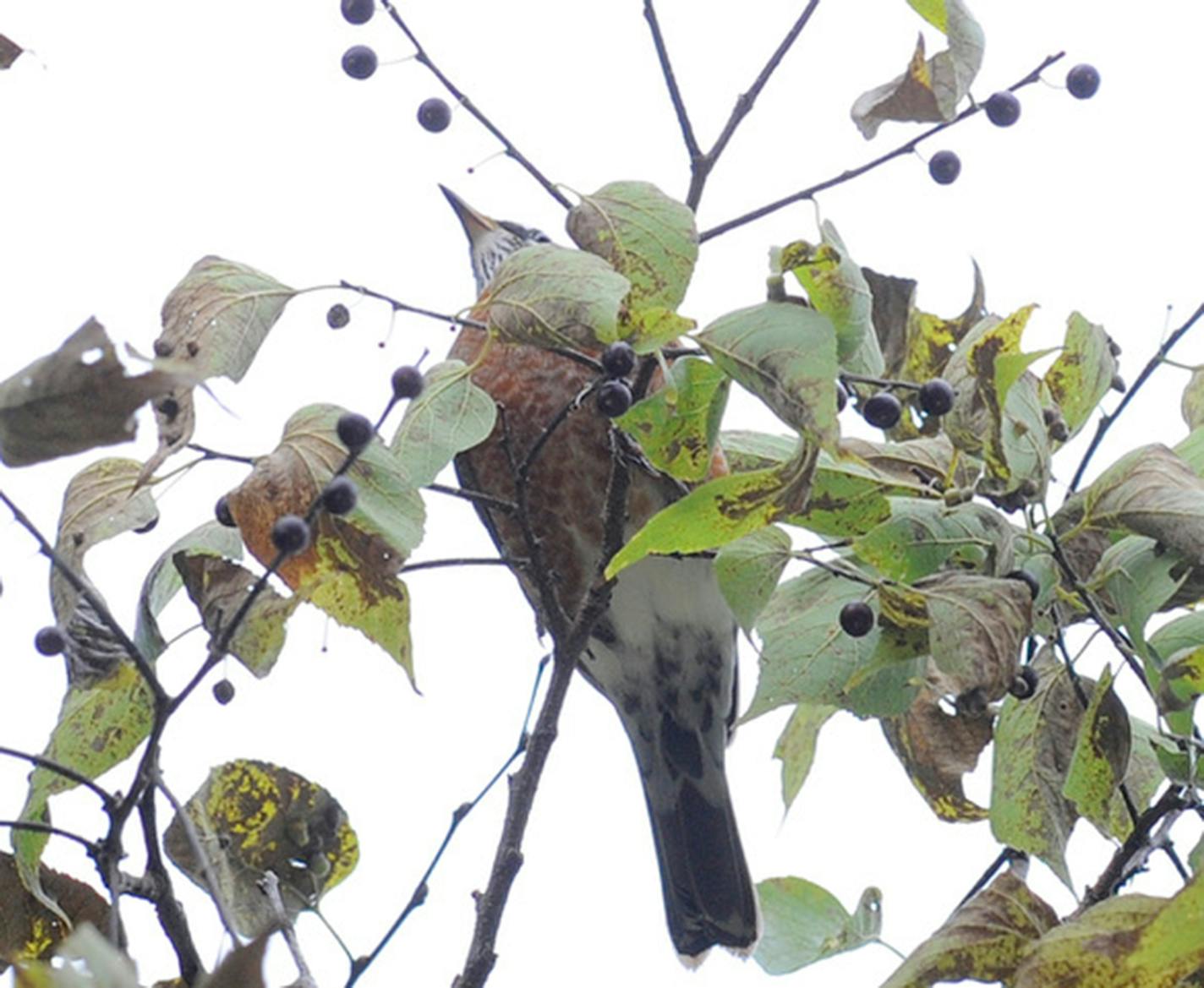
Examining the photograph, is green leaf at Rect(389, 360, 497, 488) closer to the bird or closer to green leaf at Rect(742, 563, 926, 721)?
green leaf at Rect(742, 563, 926, 721)

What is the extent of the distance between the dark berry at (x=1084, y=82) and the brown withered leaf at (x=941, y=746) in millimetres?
699

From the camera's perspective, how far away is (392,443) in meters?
1.54

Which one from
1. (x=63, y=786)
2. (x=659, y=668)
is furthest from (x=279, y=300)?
(x=659, y=668)

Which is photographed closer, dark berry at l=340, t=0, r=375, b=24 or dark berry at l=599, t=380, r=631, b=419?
dark berry at l=599, t=380, r=631, b=419

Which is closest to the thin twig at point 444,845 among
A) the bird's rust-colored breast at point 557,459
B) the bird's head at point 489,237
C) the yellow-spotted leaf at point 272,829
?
the yellow-spotted leaf at point 272,829

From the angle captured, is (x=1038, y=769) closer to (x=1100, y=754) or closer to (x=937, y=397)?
(x=1100, y=754)

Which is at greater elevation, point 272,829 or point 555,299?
point 555,299

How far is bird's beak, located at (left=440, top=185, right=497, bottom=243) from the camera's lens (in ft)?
12.1

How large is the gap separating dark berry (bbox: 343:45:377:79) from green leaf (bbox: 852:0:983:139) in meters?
0.56

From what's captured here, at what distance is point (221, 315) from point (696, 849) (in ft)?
6.58

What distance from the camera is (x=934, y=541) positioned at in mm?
1537

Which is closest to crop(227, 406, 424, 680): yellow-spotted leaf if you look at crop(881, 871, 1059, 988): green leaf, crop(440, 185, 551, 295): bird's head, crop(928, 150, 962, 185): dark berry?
crop(881, 871, 1059, 988): green leaf

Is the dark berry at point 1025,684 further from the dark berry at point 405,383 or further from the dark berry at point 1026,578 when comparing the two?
the dark berry at point 405,383

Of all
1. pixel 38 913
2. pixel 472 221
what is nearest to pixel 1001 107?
pixel 38 913
